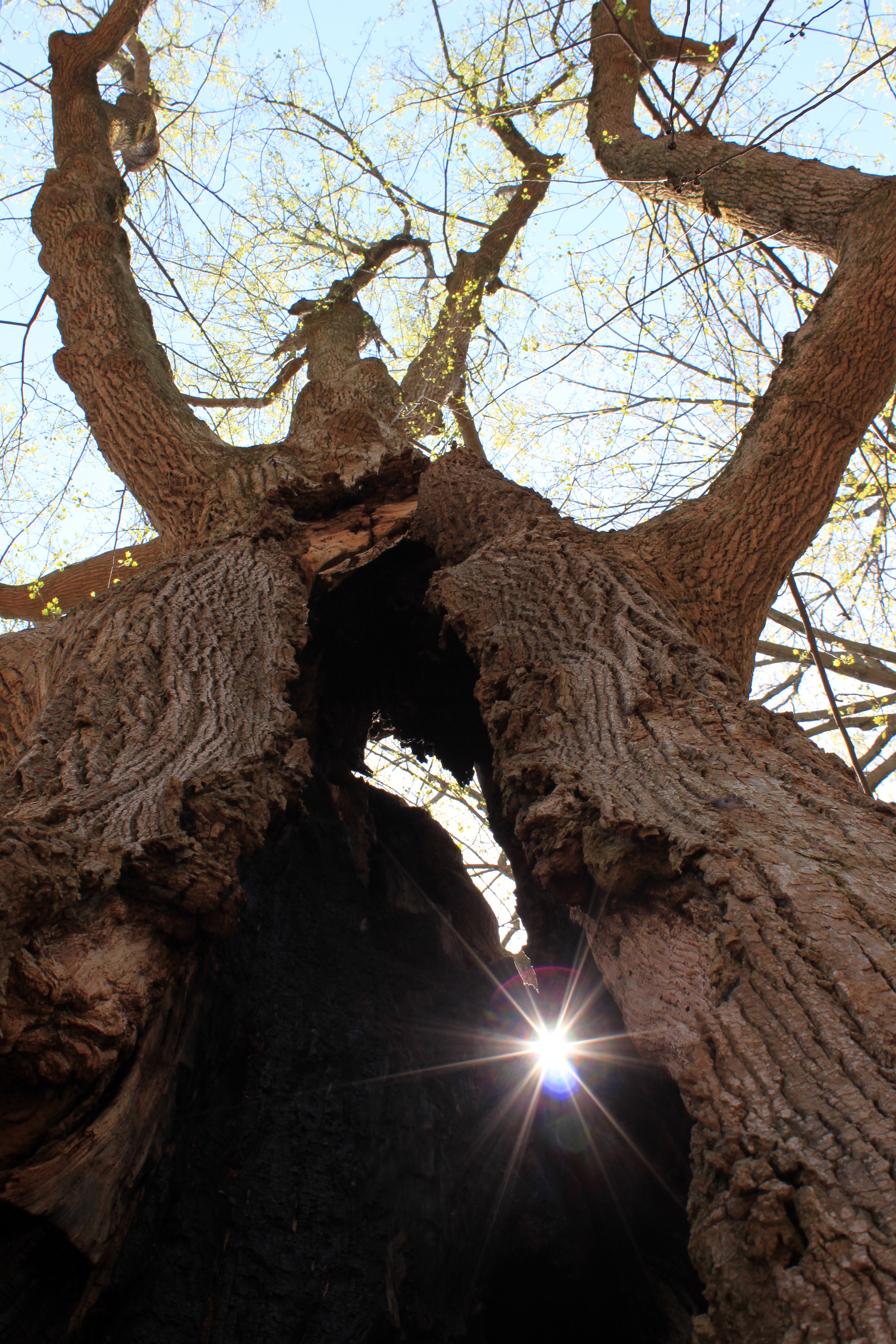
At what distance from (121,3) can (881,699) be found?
6.65 metres

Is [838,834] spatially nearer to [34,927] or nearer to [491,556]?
[34,927]

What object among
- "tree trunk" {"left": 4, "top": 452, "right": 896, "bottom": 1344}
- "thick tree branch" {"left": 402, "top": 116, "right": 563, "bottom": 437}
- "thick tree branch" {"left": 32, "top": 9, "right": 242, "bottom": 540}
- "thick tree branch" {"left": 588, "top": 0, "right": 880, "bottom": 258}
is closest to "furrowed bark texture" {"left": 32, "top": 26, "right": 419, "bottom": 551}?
"thick tree branch" {"left": 32, "top": 9, "right": 242, "bottom": 540}

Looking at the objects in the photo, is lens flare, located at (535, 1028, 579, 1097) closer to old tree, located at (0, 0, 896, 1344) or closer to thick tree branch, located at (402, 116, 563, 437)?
old tree, located at (0, 0, 896, 1344)

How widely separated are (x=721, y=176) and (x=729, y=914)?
4207 millimetres

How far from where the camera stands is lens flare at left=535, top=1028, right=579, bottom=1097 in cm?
238

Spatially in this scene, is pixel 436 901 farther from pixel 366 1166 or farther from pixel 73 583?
pixel 73 583

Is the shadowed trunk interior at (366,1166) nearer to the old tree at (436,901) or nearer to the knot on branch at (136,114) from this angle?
the old tree at (436,901)

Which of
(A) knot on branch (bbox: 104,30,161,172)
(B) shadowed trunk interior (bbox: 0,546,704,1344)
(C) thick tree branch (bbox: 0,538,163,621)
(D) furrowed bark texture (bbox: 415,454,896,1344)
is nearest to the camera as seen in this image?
(D) furrowed bark texture (bbox: 415,454,896,1344)

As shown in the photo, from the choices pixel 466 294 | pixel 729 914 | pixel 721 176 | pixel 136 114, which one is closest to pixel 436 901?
pixel 729 914

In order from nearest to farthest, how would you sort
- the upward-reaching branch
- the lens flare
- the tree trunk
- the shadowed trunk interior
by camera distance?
the tree trunk → the shadowed trunk interior → the lens flare → the upward-reaching branch

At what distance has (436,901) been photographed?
3035 millimetres

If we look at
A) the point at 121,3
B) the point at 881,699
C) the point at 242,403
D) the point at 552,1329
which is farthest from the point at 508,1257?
the point at 121,3

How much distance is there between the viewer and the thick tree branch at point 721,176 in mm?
3688

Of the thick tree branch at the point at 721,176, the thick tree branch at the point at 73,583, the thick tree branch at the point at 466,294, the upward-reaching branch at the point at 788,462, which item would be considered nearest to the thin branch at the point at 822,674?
the upward-reaching branch at the point at 788,462
